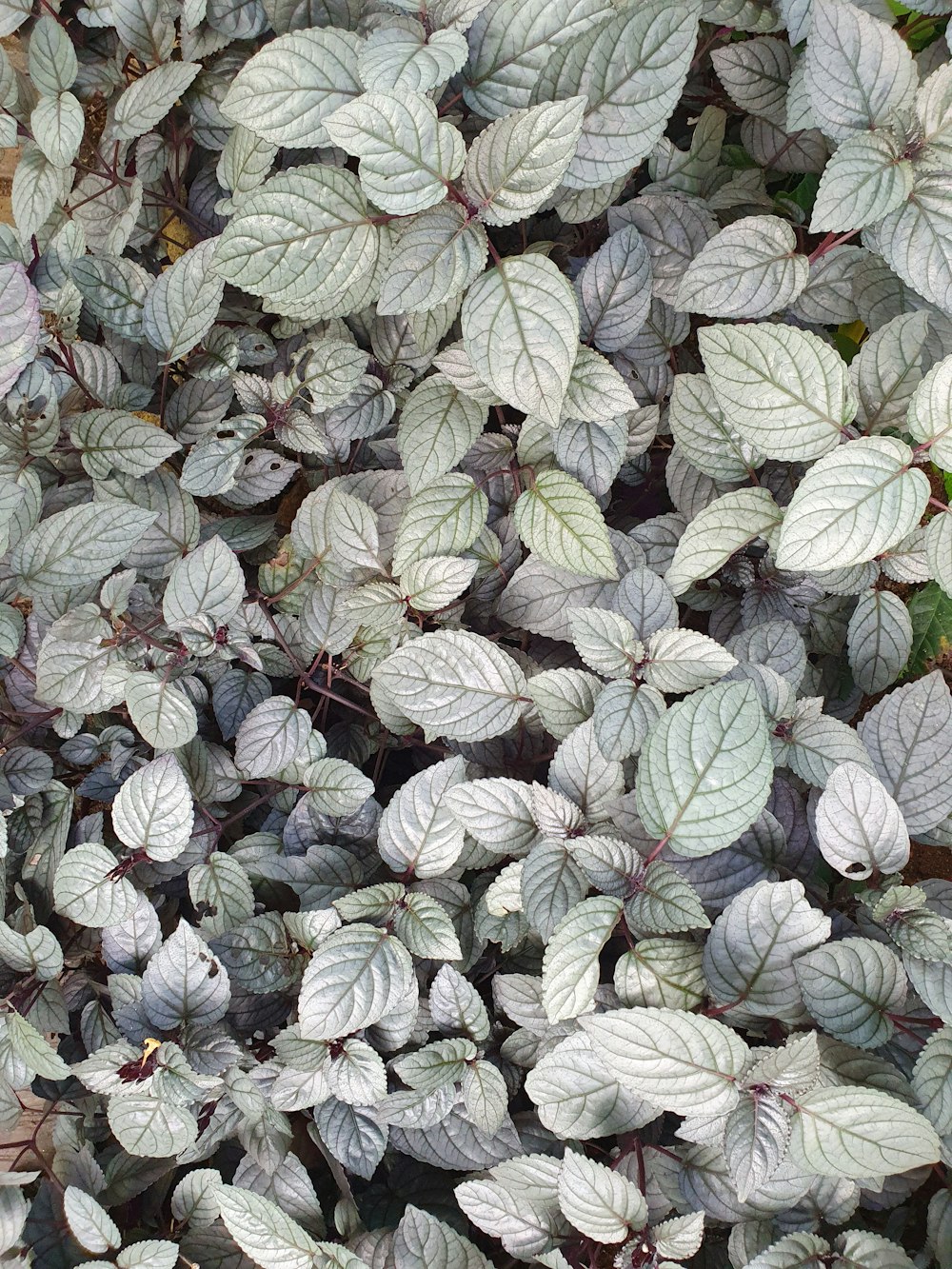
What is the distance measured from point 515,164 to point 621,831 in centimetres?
91

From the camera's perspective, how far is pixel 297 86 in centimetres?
127

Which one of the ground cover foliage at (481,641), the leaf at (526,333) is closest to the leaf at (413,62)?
the ground cover foliage at (481,641)

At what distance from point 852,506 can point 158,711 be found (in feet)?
3.39

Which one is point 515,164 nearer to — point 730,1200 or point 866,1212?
point 730,1200

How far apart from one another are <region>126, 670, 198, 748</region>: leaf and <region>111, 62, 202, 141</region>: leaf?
900 millimetres

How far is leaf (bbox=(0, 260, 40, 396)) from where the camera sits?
125 centimetres

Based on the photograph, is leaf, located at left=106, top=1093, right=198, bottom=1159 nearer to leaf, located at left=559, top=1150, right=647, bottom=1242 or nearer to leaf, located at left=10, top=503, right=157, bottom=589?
leaf, located at left=559, top=1150, right=647, bottom=1242

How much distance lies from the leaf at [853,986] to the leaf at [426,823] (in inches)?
20.1

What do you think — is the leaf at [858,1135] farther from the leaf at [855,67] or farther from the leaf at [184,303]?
the leaf at [184,303]

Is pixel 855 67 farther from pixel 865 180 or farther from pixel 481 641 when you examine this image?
pixel 481 641

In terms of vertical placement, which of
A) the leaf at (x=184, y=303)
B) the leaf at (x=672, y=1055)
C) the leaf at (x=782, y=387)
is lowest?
the leaf at (x=672, y=1055)

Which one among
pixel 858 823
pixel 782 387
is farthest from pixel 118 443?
pixel 858 823

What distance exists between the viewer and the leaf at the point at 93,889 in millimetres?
1429

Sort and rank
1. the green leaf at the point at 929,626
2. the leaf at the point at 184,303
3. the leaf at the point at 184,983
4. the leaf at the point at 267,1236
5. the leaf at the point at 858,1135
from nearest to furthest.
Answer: the leaf at the point at 858,1135 < the leaf at the point at 267,1236 < the leaf at the point at 184,983 < the leaf at the point at 184,303 < the green leaf at the point at 929,626
